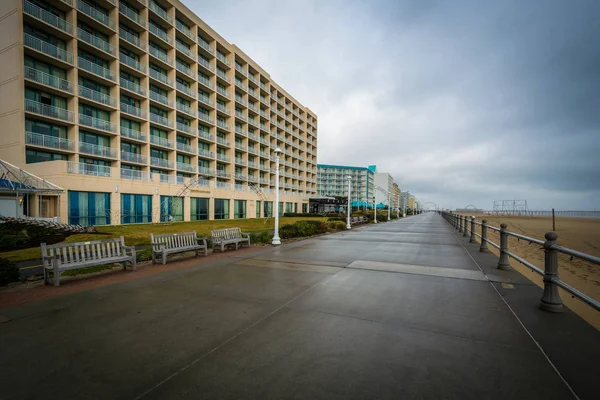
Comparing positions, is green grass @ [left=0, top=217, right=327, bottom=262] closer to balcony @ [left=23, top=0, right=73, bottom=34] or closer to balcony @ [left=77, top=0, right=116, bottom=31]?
balcony @ [left=23, top=0, right=73, bottom=34]

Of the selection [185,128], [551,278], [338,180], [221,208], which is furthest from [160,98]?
[338,180]

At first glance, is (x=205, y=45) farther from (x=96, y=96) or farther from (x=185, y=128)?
(x=96, y=96)

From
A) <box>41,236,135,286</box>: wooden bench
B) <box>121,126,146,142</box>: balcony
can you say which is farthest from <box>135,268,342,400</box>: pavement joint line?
<box>121,126,146,142</box>: balcony

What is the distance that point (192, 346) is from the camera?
3383 mm

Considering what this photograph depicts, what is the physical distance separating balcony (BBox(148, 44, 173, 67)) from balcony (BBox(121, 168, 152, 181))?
1448 cm

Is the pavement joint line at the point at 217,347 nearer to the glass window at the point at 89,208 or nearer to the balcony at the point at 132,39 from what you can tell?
the glass window at the point at 89,208

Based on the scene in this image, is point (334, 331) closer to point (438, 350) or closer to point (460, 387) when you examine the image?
point (438, 350)

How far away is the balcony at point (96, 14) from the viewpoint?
27.2 meters

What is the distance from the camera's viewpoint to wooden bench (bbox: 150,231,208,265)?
8.48 metres

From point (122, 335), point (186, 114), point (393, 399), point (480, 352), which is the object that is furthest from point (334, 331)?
point (186, 114)

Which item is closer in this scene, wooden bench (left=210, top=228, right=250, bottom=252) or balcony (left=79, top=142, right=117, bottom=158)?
wooden bench (left=210, top=228, right=250, bottom=252)

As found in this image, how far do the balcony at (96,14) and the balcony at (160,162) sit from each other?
13.9m

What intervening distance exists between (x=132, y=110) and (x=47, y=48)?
323 inches

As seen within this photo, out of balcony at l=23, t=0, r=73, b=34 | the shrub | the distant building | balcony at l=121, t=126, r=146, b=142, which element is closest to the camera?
the shrub
